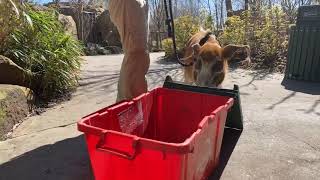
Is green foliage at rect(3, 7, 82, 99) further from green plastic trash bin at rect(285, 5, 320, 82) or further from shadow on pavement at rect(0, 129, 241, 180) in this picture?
green plastic trash bin at rect(285, 5, 320, 82)

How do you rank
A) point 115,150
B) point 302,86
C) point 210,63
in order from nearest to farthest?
point 115,150
point 210,63
point 302,86

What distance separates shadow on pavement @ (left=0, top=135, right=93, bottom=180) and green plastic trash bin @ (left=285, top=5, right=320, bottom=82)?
5816 mm

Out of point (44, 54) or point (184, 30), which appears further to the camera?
point (184, 30)

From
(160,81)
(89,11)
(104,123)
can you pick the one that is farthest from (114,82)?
(89,11)

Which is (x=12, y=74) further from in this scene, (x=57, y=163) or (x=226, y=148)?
(x=226, y=148)

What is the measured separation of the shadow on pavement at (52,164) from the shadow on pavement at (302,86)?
4.66m

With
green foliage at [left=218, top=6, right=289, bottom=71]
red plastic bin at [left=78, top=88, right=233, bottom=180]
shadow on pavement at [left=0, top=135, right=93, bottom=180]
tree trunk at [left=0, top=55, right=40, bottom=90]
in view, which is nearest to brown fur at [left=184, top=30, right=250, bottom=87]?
red plastic bin at [left=78, top=88, right=233, bottom=180]

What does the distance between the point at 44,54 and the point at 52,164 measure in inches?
135

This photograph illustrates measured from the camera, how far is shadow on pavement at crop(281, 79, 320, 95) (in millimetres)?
7426

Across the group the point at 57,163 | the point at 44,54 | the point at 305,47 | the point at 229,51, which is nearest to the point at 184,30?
the point at 305,47

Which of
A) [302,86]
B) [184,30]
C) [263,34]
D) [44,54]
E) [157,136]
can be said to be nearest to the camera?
[157,136]

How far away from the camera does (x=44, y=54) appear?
6973 mm

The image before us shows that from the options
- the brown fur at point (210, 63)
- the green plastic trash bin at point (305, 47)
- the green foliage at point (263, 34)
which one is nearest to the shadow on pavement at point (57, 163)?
the brown fur at point (210, 63)

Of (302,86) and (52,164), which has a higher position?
(52,164)
